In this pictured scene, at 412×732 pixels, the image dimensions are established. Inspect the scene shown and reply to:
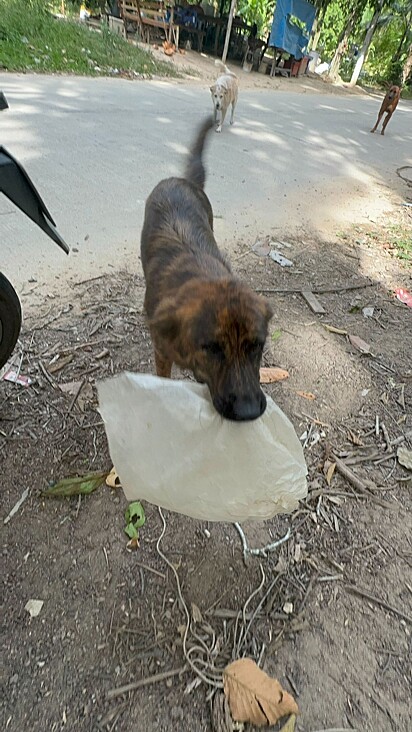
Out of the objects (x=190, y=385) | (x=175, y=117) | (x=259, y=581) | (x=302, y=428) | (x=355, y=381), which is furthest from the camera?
(x=175, y=117)

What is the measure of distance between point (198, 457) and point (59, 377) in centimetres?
168

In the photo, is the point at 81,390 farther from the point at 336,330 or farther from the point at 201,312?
the point at 336,330

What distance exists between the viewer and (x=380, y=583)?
7.59 feet

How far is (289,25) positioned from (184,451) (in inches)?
1032

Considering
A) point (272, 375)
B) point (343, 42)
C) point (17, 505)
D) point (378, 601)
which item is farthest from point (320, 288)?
point (343, 42)

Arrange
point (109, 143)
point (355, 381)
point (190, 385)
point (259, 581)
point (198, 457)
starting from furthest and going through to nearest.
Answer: point (109, 143), point (355, 381), point (259, 581), point (190, 385), point (198, 457)

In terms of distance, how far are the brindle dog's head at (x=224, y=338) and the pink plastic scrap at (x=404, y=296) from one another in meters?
2.97

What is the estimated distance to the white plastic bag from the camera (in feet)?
5.74

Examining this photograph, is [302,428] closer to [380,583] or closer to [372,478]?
[372,478]

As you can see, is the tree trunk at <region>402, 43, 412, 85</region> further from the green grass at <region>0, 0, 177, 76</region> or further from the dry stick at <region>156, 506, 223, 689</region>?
the dry stick at <region>156, 506, 223, 689</region>

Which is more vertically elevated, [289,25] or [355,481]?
[289,25]

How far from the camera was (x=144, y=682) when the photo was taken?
181 cm

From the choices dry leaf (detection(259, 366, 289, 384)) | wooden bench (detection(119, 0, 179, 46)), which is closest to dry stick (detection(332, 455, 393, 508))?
dry leaf (detection(259, 366, 289, 384))

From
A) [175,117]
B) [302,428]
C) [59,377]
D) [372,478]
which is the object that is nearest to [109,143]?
[175,117]
